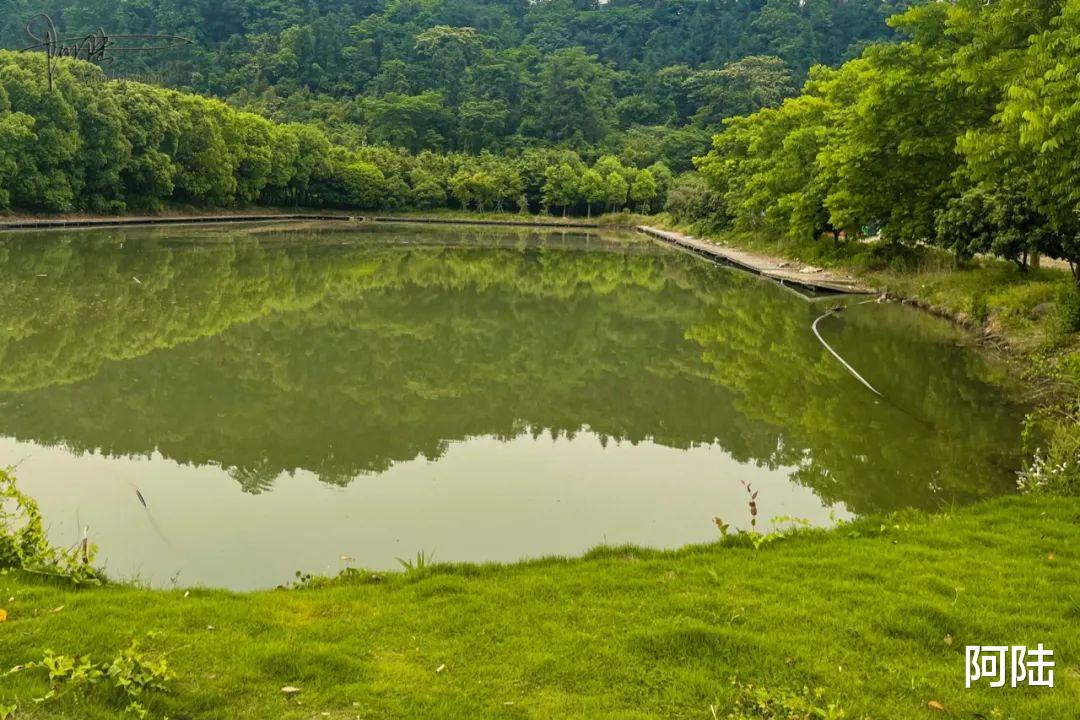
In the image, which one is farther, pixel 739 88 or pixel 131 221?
pixel 739 88

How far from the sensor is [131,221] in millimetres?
42531

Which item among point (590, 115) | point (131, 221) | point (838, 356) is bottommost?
point (838, 356)

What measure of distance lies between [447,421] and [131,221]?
39.3 metres

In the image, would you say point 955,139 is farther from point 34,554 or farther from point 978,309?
point 34,554

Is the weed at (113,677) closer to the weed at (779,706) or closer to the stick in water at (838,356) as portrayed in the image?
the weed at (779,706)

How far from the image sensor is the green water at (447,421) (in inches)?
255

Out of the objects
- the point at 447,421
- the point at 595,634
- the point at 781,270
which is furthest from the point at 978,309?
the point at 595,634

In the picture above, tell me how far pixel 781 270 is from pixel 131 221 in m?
33.1

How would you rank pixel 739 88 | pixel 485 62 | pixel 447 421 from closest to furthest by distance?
pixel 447 421
pixel 739 88
pixel 485 62

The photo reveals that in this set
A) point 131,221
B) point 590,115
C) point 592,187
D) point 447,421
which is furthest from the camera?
point 590,115

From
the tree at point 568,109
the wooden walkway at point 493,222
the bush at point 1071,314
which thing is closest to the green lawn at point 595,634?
the bush at point 1071,314

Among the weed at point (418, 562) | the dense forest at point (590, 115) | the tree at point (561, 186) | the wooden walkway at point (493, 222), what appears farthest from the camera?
the tree at point (561, 186)

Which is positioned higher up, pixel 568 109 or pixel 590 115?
pixel 568 109

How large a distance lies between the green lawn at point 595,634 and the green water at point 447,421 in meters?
1.11
